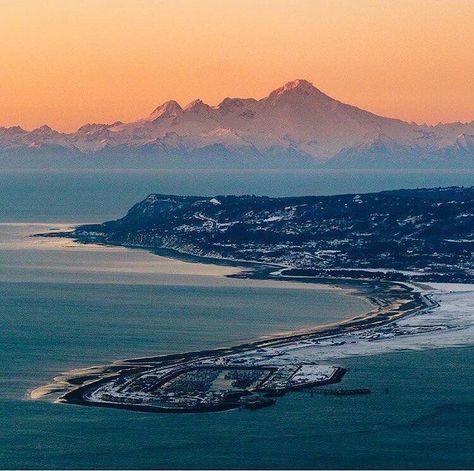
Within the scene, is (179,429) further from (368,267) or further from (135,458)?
(368,267)

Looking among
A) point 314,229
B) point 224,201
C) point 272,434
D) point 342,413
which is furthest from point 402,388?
point 224,201

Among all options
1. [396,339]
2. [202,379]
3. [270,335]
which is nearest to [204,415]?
[202,379]

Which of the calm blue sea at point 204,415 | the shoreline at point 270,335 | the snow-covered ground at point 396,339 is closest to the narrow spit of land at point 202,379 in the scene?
the shoreline at point 270,335

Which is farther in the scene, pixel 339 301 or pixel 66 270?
pixel 66 270

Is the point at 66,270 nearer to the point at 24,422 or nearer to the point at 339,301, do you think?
the point at 339,301

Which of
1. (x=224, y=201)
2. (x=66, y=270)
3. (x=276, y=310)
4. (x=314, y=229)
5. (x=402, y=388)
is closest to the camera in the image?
(x=402, y=388)

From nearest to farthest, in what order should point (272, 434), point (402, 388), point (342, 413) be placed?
point (272, 434) → point (342, 413) → point (402, 388)

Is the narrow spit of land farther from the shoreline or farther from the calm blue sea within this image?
the calm blue sea

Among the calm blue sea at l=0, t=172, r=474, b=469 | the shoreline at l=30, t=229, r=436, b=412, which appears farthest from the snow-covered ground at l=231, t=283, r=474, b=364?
the calm blue sea at l=0, t=172, r=474, b=469
